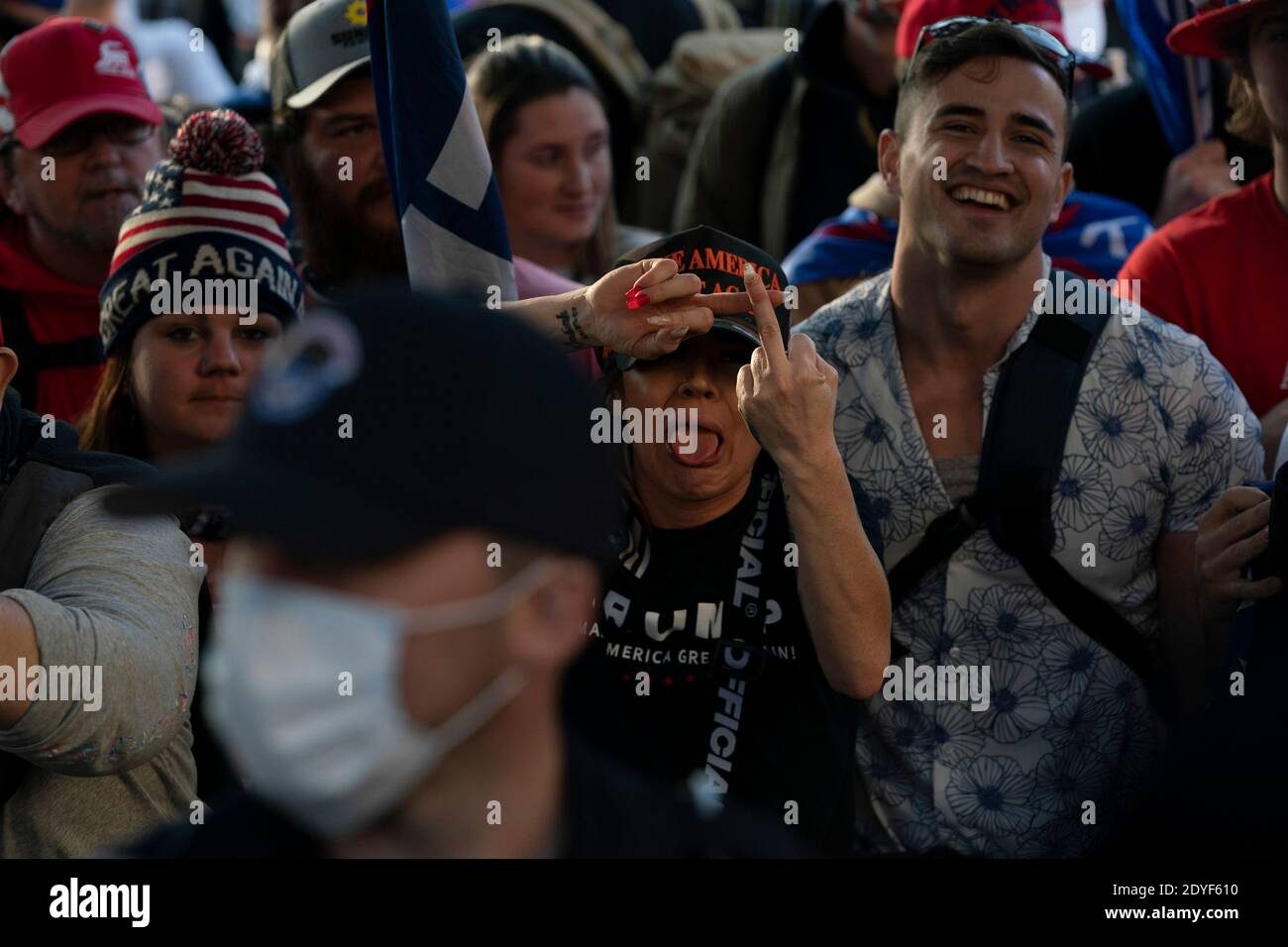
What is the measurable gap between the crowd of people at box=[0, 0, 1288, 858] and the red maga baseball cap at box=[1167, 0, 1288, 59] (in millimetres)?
15

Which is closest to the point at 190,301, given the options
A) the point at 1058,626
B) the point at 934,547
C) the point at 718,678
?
the point at 718,678

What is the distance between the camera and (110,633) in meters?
2.30

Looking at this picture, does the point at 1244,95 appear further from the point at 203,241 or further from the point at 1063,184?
the point at 203,241

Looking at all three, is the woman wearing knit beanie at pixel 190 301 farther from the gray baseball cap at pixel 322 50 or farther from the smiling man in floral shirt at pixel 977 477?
the smiling man in floral shirt at pixel 977 477

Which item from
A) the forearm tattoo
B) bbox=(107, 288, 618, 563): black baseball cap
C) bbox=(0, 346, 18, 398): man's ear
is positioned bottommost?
bbox=(107, 288, 618, 563): black baseball cap

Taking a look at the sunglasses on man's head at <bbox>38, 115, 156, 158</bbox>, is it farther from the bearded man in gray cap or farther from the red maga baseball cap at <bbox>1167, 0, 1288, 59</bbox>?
the red maga baseball cap at <bbox>1167, 0, 1288, 59</bbox>

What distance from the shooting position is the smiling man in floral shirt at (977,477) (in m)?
2.92

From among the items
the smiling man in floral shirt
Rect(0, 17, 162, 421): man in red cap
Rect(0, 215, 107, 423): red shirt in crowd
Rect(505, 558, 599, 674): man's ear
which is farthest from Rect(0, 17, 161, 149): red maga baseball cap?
Rect(505, 558, 599, 674): man's ear

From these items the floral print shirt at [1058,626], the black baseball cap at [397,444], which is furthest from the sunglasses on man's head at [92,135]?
the black baseball cap at [397,444]

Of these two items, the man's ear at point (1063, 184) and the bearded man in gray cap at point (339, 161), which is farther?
the bearded man in gray cap at point (339, 161)

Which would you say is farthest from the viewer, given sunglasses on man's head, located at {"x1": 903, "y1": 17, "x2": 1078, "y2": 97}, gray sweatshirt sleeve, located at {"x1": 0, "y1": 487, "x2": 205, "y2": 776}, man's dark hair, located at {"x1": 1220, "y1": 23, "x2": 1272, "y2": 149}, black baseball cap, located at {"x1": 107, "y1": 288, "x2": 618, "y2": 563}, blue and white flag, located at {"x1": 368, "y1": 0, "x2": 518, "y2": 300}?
man's dark hair, located at {"x1": 1220, "y1": 23, "x2": 1272, "y2": 149}

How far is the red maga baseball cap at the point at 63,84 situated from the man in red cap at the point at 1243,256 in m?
2.39

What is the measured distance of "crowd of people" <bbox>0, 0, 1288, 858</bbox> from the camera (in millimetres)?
1444
